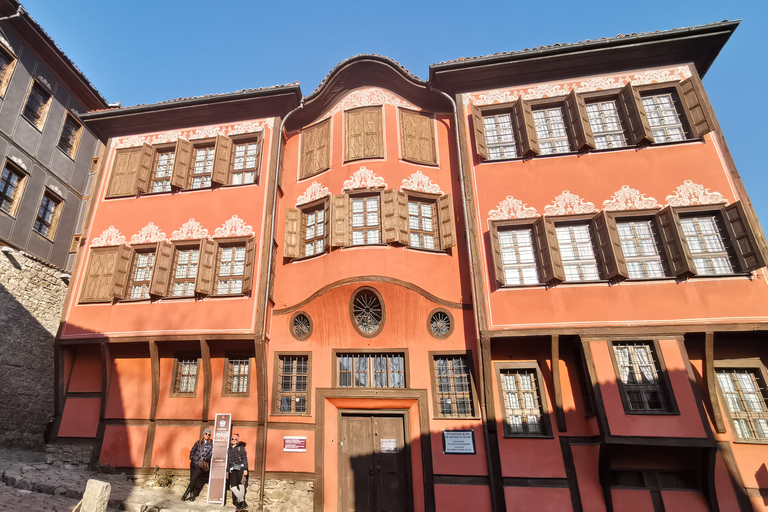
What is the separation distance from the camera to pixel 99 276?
12586 millimetres

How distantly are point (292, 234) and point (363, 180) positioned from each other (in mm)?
2542

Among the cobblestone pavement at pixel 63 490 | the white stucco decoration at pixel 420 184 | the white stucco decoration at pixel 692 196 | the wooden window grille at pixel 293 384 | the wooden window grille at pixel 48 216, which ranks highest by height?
the wooden window grille at pixel 48 216

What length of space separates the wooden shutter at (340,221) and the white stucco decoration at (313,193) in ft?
2.13

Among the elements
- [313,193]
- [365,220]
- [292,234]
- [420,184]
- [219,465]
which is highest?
[313,193]

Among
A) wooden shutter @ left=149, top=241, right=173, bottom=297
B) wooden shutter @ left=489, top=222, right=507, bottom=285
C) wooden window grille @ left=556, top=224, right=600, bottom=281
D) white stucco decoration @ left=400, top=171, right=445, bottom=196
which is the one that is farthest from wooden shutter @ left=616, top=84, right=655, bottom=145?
wooden shutter @ left=149, top=241, right=173, bottom=297

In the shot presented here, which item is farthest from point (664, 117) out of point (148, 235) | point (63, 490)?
point (63, 490)

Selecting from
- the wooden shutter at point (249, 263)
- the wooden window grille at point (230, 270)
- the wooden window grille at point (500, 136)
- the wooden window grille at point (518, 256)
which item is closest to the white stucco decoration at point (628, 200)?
the wooden window grille at point (518, 256)

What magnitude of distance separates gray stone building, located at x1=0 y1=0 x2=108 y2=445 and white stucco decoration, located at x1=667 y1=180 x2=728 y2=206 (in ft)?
59.5

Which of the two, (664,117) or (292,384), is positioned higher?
(664,117)

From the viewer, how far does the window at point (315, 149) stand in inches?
522

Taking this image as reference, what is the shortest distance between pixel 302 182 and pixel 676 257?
1000 centimetres

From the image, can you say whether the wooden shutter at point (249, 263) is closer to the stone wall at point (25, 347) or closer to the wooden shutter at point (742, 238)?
the stone wall at point (25, 347)

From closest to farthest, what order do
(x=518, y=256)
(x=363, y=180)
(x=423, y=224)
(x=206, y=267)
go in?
(x=518, y=256), (x=206, y=267), (x=423, y=224), (x=363, y=180)

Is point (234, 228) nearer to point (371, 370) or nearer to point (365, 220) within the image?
point (365, 220)
